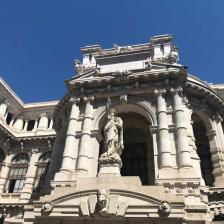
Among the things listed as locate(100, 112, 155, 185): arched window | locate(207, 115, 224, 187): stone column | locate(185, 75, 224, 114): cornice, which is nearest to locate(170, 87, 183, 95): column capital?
locate(185, 75, 224, 114): cornice

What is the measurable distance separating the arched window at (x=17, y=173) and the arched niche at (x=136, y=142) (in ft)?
48.5

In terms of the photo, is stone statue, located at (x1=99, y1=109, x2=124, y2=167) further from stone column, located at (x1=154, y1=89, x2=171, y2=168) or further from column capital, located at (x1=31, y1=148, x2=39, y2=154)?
column capital, located at (x1=31, y1=148, x2=39, y2=154)

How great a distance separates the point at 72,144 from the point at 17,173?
649 inches

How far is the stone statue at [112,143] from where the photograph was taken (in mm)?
15973

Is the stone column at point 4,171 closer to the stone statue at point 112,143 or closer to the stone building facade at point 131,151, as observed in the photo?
the stone building facade at point 131,151

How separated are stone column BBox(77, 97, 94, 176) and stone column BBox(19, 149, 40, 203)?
45.3 ft

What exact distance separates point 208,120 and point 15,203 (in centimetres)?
2092

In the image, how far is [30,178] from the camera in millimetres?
31438

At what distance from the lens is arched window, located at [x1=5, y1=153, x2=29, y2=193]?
3177cm

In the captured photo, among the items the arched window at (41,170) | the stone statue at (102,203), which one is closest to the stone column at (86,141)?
the stone statue at (102,203)

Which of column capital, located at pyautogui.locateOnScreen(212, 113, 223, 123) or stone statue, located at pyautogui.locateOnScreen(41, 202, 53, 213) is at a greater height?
column capital, located at pyautogui.locateOnScreen(212, 113, 223, 123)

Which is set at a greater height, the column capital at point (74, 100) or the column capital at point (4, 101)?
A: the column capital at point (4, 101)

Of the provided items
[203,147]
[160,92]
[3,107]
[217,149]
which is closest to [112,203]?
[160,92]

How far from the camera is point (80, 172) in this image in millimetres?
17750
